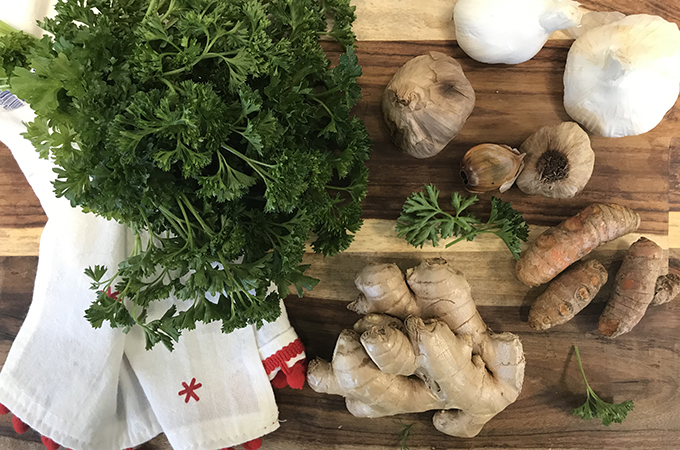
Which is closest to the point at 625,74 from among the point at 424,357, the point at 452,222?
the point at 452,222

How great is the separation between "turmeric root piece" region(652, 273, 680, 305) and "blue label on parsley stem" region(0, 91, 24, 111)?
5.39 feet

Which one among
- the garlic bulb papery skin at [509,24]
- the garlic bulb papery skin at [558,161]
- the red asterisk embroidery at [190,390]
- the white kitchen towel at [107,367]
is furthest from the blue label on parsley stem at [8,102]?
the garlic bulb papery skin at [558,161]

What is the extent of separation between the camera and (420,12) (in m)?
1.15

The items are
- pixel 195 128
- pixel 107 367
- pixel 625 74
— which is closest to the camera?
pixel 195 128

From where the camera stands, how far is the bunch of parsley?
2.35 ft

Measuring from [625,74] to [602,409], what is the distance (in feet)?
2.63

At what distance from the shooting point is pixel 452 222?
106 cm

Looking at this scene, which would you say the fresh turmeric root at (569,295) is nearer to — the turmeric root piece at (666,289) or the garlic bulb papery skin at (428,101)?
the turmeric root piece at (666,289)

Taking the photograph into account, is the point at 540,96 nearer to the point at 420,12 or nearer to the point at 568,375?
the point at 420,12

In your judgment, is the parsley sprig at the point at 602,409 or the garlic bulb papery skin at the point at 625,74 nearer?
the garlic bulb papery skin at the point at 625,74

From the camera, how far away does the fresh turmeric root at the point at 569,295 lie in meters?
1.12

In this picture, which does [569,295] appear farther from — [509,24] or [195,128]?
[195,128]

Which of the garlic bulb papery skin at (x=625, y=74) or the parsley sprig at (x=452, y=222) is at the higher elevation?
the garlic bulb papery skin at (x=625, y=74)

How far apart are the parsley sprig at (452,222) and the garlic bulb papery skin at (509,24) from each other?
0.35 metres
